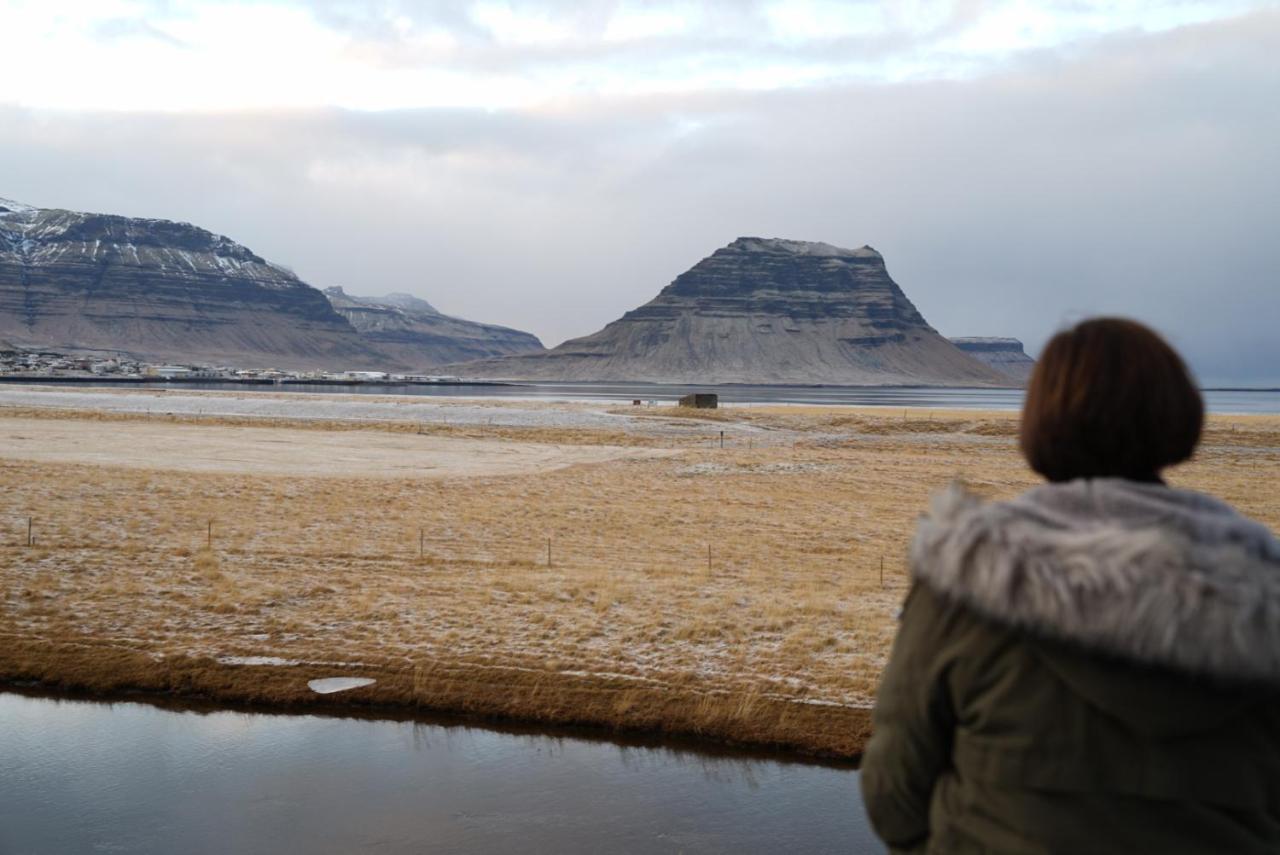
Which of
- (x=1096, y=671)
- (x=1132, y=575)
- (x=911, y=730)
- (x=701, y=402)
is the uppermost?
(x=1132, y=575)

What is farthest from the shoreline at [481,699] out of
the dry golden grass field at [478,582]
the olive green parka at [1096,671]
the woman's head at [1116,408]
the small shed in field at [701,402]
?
the small shed in field at [701,402]

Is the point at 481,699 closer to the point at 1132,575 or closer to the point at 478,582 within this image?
the point at 478,582

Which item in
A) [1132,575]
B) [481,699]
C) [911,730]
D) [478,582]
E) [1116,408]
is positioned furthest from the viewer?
[478,582]

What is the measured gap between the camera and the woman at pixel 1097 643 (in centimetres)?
230

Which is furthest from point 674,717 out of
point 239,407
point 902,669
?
point 239,407

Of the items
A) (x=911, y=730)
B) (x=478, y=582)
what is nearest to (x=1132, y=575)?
(x=911, y=730)

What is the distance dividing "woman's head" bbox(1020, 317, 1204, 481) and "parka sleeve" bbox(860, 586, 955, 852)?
50 centimetres

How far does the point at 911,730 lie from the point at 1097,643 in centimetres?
51

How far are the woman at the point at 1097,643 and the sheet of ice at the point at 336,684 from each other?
11.9 metres

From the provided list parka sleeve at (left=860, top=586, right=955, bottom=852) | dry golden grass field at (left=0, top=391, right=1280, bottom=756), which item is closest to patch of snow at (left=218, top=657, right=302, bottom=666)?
dry golden grass field at (left=0, top=391, right=1280, bottom=756)

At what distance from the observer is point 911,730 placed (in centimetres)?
257

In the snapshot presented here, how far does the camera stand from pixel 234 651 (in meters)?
14.7

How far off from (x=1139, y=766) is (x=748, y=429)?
72780 millimetres

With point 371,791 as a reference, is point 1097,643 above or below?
above
